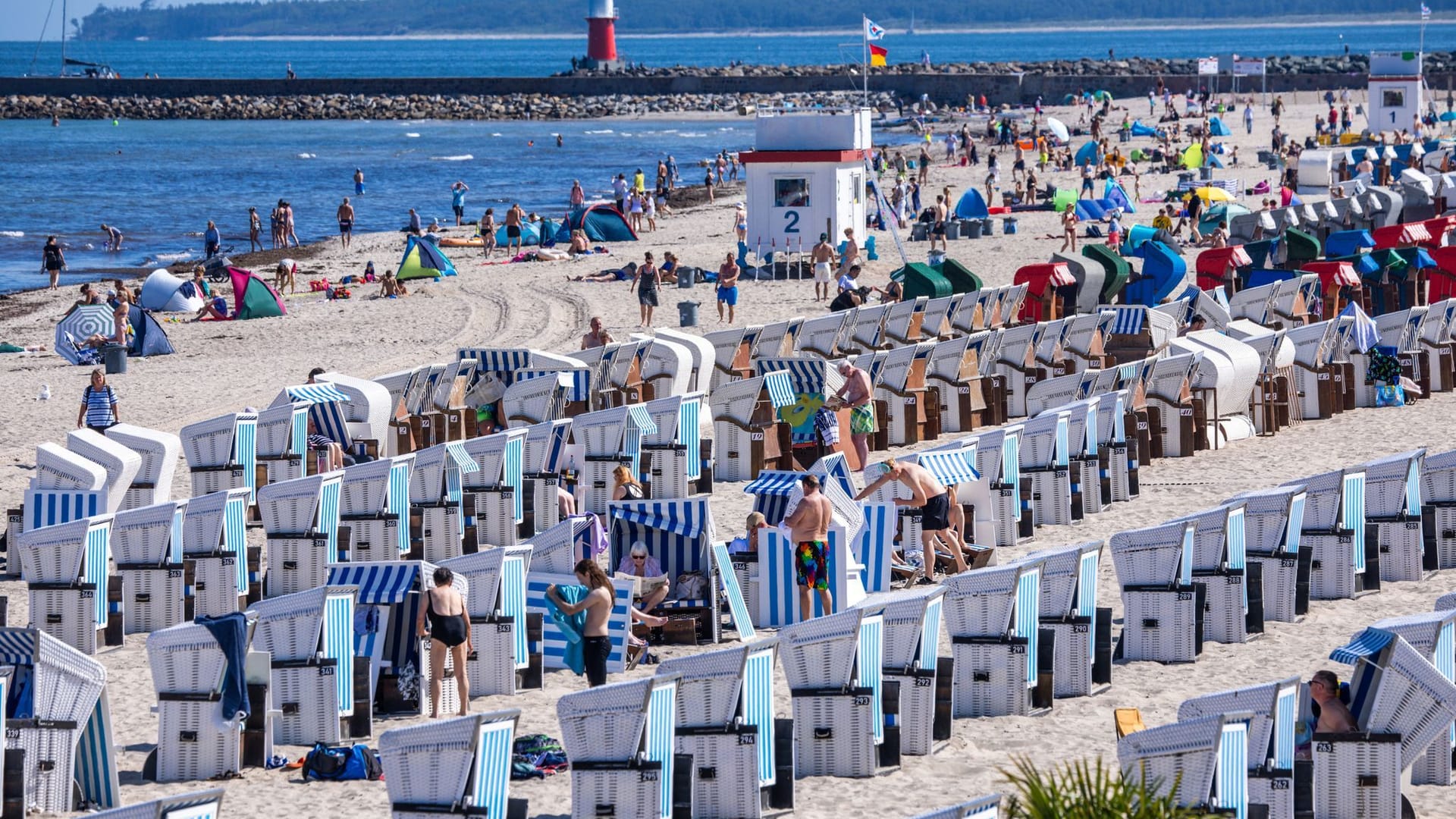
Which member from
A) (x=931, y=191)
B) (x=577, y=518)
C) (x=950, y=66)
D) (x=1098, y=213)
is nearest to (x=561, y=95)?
(x=950, y=66)

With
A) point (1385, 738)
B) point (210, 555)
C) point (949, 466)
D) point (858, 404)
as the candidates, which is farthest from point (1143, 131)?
point (1385, 738)

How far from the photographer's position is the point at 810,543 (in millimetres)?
11680

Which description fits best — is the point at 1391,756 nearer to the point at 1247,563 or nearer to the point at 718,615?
the point at 1247,563

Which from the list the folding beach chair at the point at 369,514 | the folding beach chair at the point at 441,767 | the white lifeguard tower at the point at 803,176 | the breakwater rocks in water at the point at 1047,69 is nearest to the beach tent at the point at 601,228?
the white lifeguard tower at the point at 803,176

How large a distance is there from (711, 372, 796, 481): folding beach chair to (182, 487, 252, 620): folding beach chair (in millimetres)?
4858

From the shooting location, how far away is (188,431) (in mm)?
14328

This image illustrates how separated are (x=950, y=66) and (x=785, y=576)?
104977mm

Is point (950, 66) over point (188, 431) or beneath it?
over

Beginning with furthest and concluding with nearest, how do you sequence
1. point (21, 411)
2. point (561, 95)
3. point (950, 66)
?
point (950, 66) → point (561, 95) → point (21, 411)

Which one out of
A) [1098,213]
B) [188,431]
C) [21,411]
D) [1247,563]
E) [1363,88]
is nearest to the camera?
[1247,563]

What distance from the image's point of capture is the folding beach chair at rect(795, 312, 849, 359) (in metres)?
19.8

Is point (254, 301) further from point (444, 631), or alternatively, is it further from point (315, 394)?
point (444, 631)

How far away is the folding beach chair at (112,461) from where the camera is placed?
13.5 meters

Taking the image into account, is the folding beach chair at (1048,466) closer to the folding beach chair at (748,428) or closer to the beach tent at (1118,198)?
the folding beach chair at (748,428)
